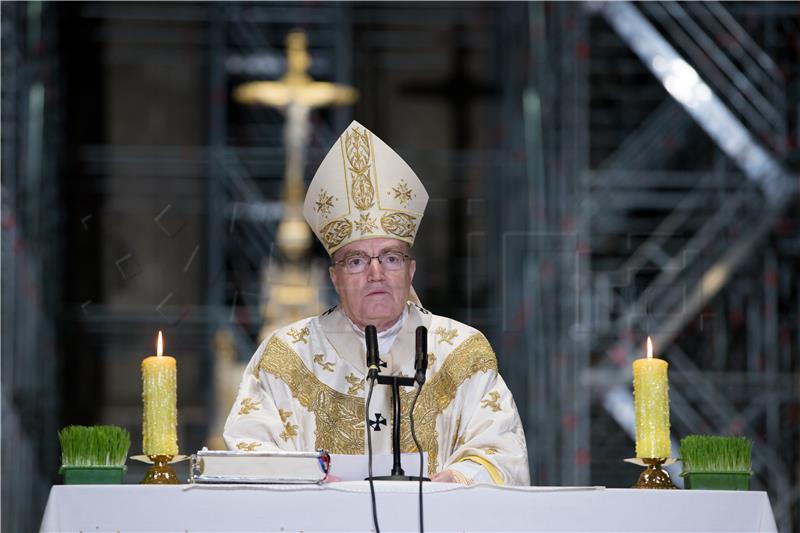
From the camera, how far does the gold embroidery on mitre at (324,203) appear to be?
11.8ft

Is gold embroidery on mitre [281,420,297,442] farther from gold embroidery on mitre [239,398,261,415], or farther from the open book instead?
the open book

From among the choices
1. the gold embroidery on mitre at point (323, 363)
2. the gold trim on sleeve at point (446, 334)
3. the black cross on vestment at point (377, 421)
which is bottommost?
the black cross on vestment at point (377, 421)

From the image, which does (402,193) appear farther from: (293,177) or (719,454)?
(293,177)

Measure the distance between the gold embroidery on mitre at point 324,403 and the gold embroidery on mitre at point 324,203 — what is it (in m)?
0.30

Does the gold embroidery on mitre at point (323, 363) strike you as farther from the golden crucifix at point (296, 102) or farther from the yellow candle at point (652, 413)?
the golden crucifix at point (296, 102)

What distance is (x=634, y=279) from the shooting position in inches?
260

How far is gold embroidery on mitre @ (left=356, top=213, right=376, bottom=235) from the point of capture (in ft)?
11.7

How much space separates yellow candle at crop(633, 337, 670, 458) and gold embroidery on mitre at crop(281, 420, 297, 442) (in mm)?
757

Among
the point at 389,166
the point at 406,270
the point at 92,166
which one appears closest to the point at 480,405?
the point at 406,270

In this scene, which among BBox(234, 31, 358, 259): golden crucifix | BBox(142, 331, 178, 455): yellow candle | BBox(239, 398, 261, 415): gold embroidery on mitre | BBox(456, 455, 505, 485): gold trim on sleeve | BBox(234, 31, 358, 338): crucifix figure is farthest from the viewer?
BBox(234, 31, 358, 259): golden crucifix

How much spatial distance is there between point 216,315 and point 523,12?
1.68m

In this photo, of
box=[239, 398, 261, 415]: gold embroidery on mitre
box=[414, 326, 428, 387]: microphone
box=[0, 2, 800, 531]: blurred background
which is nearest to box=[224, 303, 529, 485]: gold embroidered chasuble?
box=[239, 398, 261, 415]: gold embroidery on mitre

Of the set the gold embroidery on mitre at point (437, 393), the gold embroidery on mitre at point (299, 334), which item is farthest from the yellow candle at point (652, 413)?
the gold embroidery on mitre at point (299, 334)

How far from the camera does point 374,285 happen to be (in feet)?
11.5
